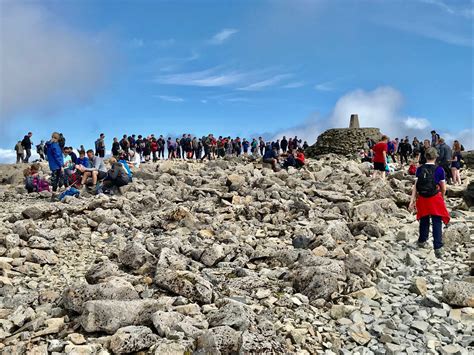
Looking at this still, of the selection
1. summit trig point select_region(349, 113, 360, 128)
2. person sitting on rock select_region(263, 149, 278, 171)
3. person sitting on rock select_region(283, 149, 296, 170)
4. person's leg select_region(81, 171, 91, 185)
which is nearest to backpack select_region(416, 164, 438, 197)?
person's leg select_region(81, 171, 91, 185)

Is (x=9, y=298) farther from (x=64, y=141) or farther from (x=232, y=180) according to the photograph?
(x=64, y=141)

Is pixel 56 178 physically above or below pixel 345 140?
below

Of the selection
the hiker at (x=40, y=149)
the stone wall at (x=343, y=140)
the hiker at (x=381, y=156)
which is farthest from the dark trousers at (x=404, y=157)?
the hiker at (x=40, y=149)

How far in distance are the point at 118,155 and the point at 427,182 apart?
13.3 metres

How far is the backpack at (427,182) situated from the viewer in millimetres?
9938

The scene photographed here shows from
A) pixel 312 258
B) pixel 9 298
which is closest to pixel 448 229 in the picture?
pixel 312 258

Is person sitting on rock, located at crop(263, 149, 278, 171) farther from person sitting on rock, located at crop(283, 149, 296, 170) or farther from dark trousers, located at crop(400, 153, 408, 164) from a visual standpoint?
dark trousers, located at crop(400, 153, 408, 164)

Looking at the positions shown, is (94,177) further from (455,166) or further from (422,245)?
(455,166)

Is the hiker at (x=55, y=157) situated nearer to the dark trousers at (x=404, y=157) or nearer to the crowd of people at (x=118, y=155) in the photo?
the crowd of people at (x=118, y=155)

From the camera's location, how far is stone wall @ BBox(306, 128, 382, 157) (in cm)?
3950

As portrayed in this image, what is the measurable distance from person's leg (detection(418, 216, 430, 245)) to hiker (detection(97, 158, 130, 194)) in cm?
1085

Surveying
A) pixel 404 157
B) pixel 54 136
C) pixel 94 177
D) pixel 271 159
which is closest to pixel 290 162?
pixel 271 159

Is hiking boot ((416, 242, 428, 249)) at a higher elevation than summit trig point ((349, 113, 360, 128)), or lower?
lower

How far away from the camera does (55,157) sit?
16859 millimetres
